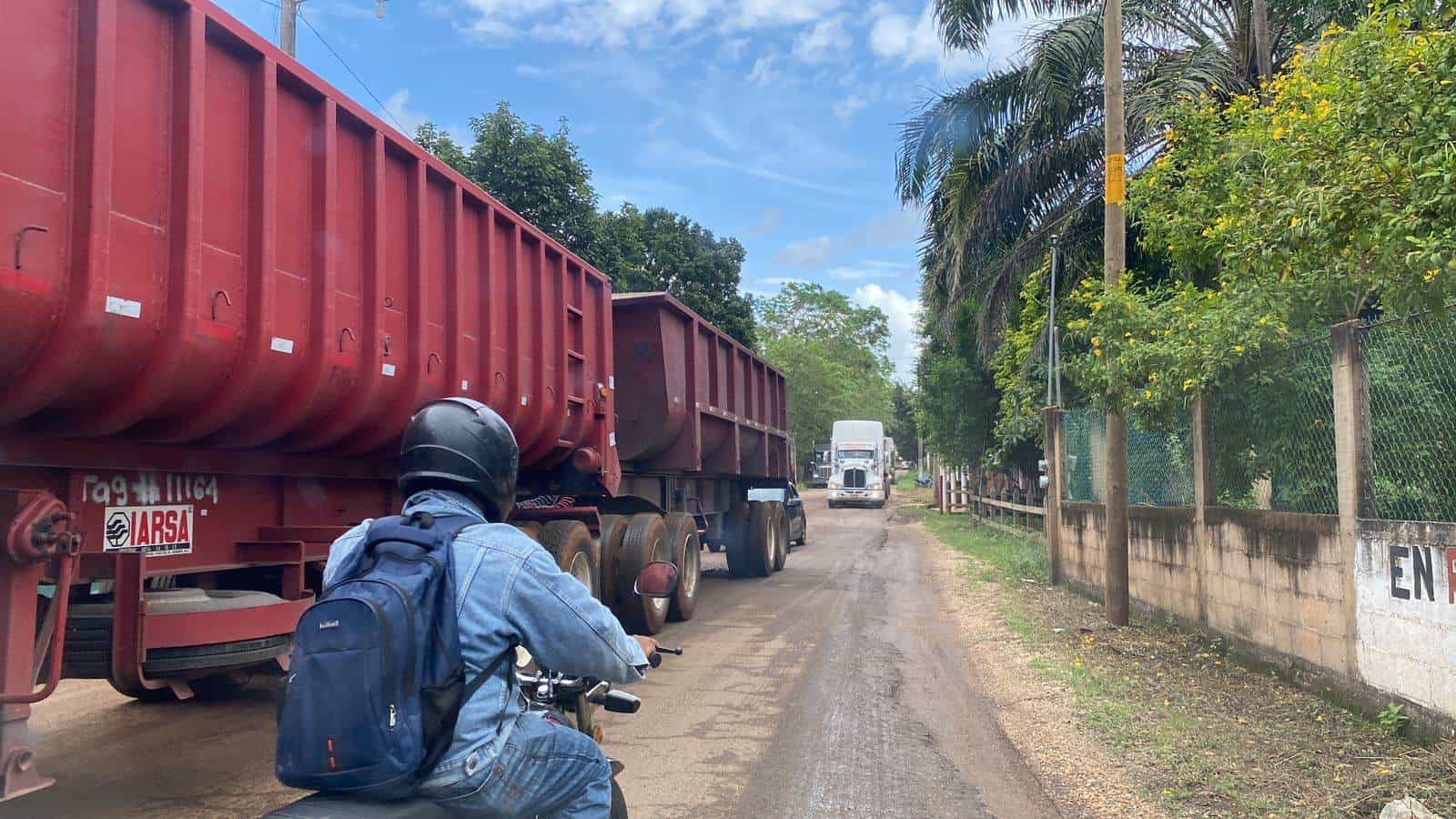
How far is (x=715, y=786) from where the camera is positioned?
5.30 m

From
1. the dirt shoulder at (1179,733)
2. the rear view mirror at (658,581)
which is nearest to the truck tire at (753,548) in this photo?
the dirt shoulder at (1179,733)

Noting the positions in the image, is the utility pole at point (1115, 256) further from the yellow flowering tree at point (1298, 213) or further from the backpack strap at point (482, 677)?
the backpack strap at point (482, 677)

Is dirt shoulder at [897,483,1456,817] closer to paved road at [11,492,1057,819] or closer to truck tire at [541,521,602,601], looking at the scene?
paved road at [11,492,1057,819]

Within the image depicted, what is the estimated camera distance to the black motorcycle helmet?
101 inches

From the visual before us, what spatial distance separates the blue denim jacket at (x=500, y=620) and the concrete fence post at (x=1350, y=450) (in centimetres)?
555

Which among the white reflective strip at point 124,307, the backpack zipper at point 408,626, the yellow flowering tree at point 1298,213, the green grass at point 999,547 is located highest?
the yellow flowering tree at point 1298,213

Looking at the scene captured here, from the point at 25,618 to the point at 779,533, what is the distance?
1396cm

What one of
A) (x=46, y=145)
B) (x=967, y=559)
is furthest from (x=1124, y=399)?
(x=967, y=559)

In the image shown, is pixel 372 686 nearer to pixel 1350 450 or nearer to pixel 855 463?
pixel 1350 450

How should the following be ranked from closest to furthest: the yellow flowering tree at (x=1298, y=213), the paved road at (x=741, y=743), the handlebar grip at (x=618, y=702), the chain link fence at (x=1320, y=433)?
the handlebar grip at (x=618, y=702) < the paved road at (x=741, y=743) < the yellow flowering tree at (x=1298, y=213) < the chain link fence at (x=1320, y=433)

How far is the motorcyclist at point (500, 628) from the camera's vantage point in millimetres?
2359

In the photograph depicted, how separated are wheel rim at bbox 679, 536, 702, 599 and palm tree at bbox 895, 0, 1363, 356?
8462 mm

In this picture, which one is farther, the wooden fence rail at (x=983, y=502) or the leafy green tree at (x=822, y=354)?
the leafy green tree at (x=822, y=354)

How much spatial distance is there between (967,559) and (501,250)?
13.4m
